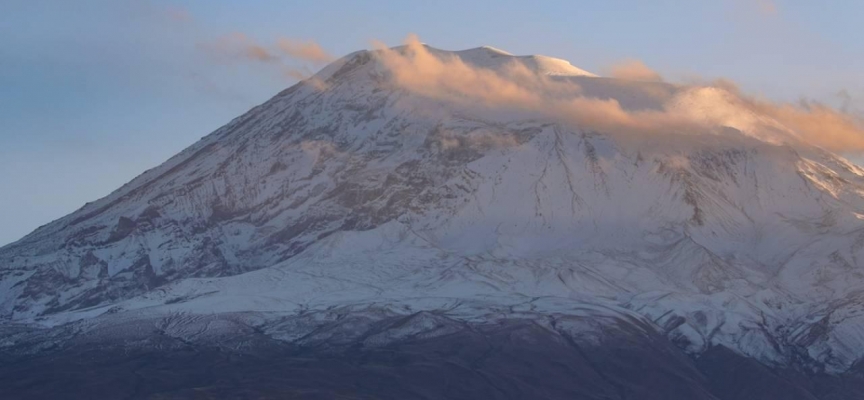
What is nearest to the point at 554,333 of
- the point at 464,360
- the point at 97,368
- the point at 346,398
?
the point at 464,360

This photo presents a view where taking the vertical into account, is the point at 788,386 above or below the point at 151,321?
below

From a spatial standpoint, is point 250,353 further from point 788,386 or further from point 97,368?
point 788,386

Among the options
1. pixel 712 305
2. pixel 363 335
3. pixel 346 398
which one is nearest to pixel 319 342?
pixel 363 335

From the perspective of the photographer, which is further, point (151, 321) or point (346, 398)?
point (151, 321)

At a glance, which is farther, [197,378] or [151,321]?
[151,321]

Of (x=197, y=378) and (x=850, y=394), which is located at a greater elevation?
(x=197, y=378)

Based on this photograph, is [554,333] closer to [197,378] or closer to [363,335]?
[363,335]

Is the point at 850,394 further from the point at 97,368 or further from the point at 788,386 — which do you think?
the point at 97,368
